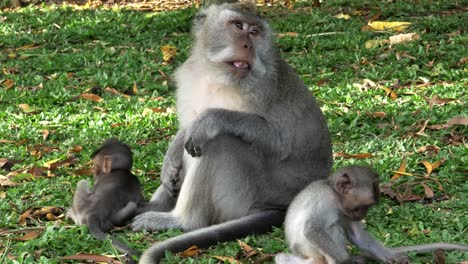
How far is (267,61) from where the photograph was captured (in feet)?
22.4

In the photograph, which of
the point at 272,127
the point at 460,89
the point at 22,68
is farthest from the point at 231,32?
the point at 22,68

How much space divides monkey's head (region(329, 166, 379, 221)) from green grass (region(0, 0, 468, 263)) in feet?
2.07

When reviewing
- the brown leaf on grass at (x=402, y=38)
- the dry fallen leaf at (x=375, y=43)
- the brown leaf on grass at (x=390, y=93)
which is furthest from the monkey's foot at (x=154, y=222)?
the brown leaf on grass at (x=402, y=38)

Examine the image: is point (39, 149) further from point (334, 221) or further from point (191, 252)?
point (334, 221)

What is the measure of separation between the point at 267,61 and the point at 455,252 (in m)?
2.03

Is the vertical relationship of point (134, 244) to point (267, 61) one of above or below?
below

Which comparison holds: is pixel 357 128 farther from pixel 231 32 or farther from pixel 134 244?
pixel 134 244

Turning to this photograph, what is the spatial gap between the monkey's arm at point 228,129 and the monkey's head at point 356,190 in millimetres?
1278

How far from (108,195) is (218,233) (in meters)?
0.90

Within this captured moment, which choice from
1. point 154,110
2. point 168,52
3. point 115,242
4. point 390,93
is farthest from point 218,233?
point 168,52

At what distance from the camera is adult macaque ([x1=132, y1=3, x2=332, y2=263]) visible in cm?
647

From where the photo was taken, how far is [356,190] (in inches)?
209

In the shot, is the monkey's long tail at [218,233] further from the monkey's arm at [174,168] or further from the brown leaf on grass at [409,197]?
the brown leaf on grass at [409,197]

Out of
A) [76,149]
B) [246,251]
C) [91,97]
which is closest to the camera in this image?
[246,251]
